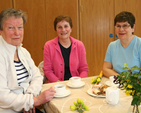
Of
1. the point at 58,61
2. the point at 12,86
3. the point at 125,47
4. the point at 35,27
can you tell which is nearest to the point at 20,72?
the point at 12,86

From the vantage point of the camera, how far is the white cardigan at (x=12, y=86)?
1.09 metres

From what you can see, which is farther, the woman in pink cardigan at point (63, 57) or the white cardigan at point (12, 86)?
the woman in pink cardigan at point (63, 57)

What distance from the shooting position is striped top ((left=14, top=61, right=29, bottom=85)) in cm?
127

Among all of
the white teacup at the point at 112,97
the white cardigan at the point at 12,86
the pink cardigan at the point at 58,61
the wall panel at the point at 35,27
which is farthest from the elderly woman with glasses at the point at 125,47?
the wall panel at the point at 35,27

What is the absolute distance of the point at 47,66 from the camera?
1988 mm

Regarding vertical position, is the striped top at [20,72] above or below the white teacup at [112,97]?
above

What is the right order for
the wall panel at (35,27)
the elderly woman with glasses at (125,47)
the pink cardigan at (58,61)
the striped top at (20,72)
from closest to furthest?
1. the striped top at (20,72)
2. the elderly woman with glasses at (125,47)
3. the pink cardigan at (58,61)
4. the wall panel at (35,27)

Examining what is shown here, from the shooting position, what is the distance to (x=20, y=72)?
1294 mm

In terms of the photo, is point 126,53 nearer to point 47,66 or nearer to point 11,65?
point 47,66

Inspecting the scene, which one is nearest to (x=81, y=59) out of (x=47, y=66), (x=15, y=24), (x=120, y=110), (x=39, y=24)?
(x=47, y=66)

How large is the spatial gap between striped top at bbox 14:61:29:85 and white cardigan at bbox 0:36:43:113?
0.03 metres

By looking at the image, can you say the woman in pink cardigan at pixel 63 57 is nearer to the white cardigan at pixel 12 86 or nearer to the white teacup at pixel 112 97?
the white cardigan at pixel 12 86

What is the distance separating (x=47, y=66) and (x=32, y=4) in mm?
1598

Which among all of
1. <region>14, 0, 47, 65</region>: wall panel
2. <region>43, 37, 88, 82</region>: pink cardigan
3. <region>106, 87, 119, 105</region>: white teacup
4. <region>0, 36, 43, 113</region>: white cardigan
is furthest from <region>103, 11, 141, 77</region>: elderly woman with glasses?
<region>14, 0, 47, 65</region>: wall panel
